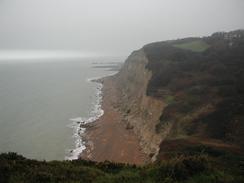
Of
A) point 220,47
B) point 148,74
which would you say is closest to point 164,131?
point 148,74

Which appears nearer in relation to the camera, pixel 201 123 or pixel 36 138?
pixel 201 123

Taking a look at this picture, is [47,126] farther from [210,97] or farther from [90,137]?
[210,97]

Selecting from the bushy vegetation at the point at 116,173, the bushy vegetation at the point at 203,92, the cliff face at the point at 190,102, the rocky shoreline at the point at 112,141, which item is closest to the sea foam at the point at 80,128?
the rocky shoreline at the point at 112,141

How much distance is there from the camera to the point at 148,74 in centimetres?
4906

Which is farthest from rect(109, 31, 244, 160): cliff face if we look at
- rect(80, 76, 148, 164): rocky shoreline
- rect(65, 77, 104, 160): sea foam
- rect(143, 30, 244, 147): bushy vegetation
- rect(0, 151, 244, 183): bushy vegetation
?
rect(0, 151, 244, 183): bushy vegetation

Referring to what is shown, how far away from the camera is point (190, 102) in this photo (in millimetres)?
30406

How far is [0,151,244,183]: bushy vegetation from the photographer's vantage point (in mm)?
12281

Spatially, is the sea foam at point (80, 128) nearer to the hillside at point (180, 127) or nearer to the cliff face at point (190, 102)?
the hillside at point (180, 127)

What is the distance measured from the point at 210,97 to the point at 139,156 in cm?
941

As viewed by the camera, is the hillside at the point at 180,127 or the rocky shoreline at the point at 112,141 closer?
the hillside at the point at 180,127

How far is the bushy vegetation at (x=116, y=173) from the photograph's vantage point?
1228cm

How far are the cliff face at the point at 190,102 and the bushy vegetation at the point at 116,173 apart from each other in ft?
26.8

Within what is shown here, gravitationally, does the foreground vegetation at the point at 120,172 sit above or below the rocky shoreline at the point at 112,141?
above

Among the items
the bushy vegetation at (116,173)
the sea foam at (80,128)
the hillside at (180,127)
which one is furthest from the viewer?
the sea foam at (80,128)
